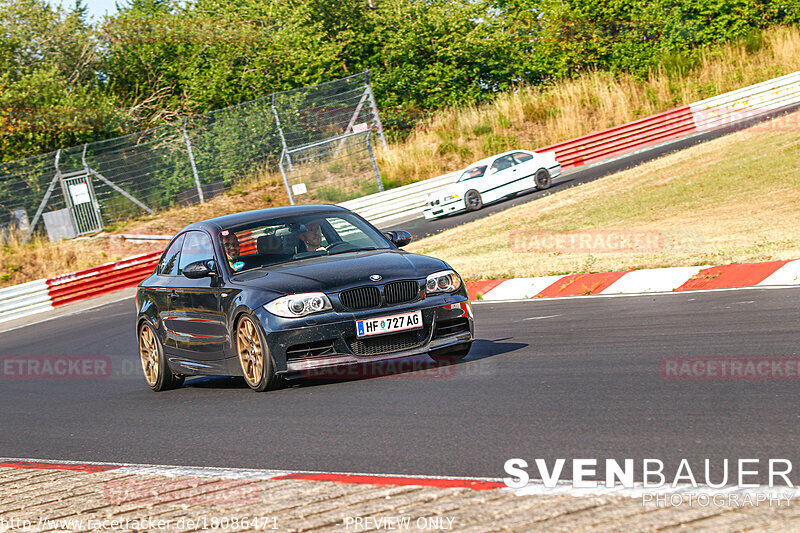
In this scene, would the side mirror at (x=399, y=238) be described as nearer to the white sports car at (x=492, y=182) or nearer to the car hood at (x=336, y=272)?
the car hood at (x=336, y=272)

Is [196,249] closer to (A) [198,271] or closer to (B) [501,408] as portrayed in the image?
(A) [198,271]

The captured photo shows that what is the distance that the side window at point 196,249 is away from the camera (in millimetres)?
9203

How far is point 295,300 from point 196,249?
1963 mm

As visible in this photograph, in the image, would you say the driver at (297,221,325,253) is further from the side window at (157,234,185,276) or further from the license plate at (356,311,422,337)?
the side window at (157,234,185,276)

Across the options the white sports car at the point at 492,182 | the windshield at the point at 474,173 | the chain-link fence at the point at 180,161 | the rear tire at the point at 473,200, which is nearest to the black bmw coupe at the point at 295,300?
the white sports car at the point at 492,182

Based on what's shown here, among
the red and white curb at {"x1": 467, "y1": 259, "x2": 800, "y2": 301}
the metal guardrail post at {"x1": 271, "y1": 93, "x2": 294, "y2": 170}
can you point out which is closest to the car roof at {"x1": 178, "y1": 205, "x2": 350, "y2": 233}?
the red and white curb at {"x1": 467, "y1": 259, "x2": 800, "y2": 301}

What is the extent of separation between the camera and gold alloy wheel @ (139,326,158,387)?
10.1 m

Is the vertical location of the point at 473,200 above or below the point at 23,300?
below

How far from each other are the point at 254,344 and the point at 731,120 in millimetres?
32366

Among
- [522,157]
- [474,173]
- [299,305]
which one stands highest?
[522,157]

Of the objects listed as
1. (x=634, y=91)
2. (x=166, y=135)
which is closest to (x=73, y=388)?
(x=166, y=135)

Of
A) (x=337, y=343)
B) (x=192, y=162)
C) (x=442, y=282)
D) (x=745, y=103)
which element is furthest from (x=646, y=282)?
(x=745, y=103)

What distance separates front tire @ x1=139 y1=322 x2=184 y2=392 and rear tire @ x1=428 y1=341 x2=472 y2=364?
2672 millimetres

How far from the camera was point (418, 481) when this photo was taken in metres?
4.50
